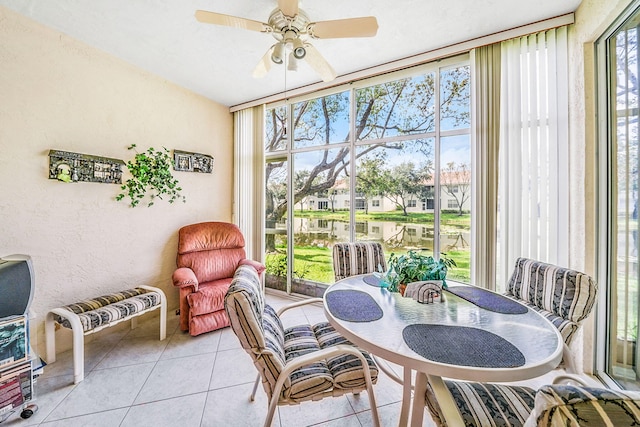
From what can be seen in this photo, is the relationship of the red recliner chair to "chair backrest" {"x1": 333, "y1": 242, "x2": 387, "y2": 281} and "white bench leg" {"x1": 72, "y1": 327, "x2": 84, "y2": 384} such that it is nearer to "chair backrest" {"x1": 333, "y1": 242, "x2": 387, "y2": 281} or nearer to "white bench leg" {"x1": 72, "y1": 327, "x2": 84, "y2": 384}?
"white bench leg" {"x1": 72, "y1": 327, "x2": 84, "y2": 384}

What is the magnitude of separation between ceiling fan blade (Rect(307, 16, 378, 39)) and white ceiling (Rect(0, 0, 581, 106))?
0.35m

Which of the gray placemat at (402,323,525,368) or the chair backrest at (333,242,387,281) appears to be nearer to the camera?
the gray placemat at (402,323,525,368)

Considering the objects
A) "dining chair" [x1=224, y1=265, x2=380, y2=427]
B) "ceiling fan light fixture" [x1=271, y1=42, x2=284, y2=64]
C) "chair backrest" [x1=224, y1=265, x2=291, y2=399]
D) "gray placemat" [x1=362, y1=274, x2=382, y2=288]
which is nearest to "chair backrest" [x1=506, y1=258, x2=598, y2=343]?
"gray placemat" [x1=362, y1=274, x2=382, y2=288]

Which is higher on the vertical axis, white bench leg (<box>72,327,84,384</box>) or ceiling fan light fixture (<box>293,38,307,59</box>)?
ceiling fan light fixture (<box>293,38,307,59</box>)

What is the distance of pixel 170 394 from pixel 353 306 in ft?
4.88

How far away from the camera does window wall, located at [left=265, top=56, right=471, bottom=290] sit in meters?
2.68

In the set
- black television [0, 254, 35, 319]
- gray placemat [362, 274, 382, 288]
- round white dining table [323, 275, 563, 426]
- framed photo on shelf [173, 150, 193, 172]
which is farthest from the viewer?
framed photo on shelf [173, 150, 193, 172]

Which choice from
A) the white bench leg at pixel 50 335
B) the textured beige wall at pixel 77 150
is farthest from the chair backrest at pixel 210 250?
the white bench leg at pixel 50 335

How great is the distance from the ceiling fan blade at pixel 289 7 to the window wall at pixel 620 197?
205 cm

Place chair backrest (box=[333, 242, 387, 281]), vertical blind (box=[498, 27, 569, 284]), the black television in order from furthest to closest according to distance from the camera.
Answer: chair backrest (box=[333, 242, 387, 281])
vertical blind (box=[498, 27, 569, 284])
the black television

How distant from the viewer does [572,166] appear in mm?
2064

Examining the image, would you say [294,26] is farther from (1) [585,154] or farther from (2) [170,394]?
(2) [170,394]

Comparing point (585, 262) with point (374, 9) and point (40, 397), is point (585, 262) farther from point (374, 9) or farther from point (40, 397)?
point (40, 397)

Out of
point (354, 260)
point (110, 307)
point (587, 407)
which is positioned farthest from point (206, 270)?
point (587, 407)
